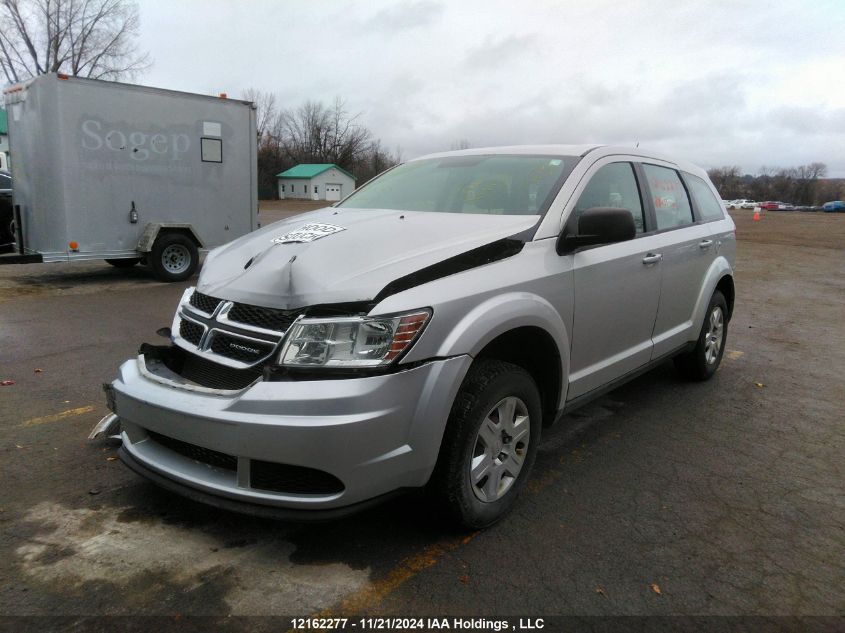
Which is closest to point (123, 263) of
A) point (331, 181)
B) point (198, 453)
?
point (198, 453)

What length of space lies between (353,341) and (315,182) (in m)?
75.7

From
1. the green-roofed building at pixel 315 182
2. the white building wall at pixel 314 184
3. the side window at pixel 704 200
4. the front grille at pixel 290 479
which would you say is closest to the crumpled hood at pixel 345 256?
the front grille at pixel 290 479

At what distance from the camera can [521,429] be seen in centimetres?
317

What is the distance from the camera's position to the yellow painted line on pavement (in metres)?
4.35

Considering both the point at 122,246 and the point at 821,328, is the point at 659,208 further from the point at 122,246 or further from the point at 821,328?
the point at 122,246

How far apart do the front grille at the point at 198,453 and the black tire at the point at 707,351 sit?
3991mm

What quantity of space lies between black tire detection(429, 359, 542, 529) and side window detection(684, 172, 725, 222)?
2.99m

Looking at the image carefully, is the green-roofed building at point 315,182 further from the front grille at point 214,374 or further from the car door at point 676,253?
the front grille at point 214,374

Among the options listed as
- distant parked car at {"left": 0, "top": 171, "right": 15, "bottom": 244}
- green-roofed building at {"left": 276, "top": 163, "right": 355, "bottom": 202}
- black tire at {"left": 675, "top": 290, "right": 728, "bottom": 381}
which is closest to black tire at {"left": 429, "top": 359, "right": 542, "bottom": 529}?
black tire at {"left": 675, "top": 290, "right": 728, "bottom": 381}

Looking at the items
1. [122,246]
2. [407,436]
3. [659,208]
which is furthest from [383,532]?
[122,246]

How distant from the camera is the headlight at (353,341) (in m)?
2.53

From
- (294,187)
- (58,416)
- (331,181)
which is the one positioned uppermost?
(331,181)

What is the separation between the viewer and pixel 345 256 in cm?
288

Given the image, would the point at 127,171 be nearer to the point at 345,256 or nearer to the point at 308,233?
the point at 308,233
